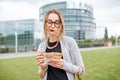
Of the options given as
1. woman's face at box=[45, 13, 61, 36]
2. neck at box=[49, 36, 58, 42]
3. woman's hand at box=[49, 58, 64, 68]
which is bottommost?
woman's hand at box=[49, 58, 64, 68]

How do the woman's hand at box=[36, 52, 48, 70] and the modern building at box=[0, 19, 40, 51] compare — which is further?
the modern building at box=[0, 19, 40, 51]

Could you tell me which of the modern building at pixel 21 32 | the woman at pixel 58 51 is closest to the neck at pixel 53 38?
the woman at pixel 58 51

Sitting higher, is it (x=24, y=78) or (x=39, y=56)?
(x=39, y=56)

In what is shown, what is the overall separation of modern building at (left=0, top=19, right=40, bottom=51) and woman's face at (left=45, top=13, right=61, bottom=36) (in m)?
13.2

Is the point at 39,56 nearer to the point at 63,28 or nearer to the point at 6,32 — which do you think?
the point at 63,28

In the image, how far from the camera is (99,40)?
65.2 feet

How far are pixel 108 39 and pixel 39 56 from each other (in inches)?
750

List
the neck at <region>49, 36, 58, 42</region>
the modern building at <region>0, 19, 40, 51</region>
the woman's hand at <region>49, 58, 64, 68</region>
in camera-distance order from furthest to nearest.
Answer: the modern building at <region>0, 19, 40, 51</region> < the neck at <region>49, 36, 58, 42</region> < the woman's hand at <region>49, 58, 64, 68</region>

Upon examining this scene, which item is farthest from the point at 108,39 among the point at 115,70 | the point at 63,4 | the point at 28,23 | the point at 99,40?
the point at 115,70

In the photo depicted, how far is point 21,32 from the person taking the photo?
15.9m

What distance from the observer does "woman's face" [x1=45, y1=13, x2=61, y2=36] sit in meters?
1.35

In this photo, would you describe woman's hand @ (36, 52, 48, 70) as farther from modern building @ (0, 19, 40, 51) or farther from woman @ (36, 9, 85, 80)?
modern building @ (0, 19, 40, 51)

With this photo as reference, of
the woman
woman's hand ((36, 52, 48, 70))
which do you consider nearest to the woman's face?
the woman

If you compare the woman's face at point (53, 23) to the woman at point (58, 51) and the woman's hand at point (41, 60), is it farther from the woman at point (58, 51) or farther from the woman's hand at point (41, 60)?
the woman's hand at point (41, 60)
